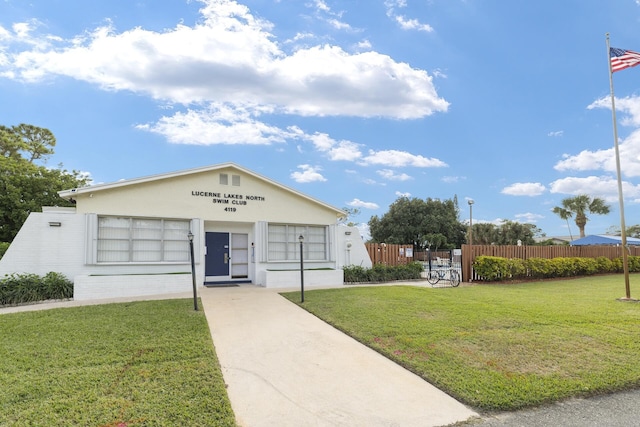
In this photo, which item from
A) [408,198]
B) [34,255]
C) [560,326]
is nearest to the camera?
[560,326]

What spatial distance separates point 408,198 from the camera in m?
47.2

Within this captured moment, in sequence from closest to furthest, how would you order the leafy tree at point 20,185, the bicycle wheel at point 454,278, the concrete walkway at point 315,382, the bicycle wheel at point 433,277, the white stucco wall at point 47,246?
1. the concrete walkway at point 315,382
2. the white stucco wall at point 47,246
3. the bicycle wheel at point 454,278
4. the bicycle wheel at point 433,277
5. the leafy tree at point 20,185

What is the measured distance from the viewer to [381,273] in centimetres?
1537

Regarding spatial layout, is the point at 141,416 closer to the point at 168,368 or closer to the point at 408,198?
the point at 168,368

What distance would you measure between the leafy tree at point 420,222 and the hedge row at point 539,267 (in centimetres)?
2253

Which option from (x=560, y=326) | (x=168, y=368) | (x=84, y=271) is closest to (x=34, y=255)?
(x=84, y=271)

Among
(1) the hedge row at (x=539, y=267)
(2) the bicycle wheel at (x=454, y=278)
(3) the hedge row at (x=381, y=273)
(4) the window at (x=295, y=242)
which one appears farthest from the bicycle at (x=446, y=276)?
(4) the window at (x=295, y=242)

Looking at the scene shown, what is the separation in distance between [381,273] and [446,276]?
8.12ft

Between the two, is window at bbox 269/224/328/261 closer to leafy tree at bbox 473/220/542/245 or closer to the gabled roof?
the gabled roof

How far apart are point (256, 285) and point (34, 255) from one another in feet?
21.6

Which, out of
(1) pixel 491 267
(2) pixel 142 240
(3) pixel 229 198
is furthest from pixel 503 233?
(2) pixel 142 240

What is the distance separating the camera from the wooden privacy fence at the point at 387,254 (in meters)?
16.7

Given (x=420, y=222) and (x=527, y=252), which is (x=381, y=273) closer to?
(x=527, y=252)

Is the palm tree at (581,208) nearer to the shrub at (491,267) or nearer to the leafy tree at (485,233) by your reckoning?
the leafy tree at (485,233)
